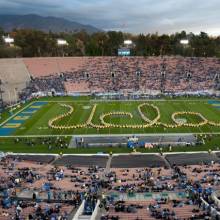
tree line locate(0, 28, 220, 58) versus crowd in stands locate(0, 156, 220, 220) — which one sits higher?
tree line locate(0, 28, 220, 58)

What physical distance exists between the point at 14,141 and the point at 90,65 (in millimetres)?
57489

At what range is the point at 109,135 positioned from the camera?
5209 centimetres

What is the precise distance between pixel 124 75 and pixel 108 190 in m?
67.6

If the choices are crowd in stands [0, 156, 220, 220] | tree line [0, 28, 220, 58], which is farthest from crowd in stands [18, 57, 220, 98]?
crowd in stands [0, 156, 220, 220]

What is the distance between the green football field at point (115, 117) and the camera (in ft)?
179

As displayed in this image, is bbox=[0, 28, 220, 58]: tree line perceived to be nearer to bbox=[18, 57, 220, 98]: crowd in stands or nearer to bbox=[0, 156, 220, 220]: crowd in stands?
bbox=[18, 57, 220, 98]: crowd in stands

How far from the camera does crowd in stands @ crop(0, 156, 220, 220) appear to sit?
25484 millimetres

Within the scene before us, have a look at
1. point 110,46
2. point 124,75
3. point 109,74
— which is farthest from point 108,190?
point 110,46

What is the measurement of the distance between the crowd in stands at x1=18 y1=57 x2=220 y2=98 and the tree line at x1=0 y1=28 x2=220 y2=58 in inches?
643

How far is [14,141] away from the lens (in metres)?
50.5

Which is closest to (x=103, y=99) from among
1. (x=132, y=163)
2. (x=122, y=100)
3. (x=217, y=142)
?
(x=122, y=100)

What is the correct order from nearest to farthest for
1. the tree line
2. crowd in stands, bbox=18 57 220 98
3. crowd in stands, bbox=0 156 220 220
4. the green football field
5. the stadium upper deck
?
crowd in stands, bbox=0 156 220 220 < the green football field < the stadium upper deck < crowd in stands, bbox=18 57 220 98 < the tree line

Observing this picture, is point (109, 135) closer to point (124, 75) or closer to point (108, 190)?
point (108, 190)

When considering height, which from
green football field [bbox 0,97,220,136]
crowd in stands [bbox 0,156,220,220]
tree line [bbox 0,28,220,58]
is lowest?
green football field [bbox 0,97,220,136]
